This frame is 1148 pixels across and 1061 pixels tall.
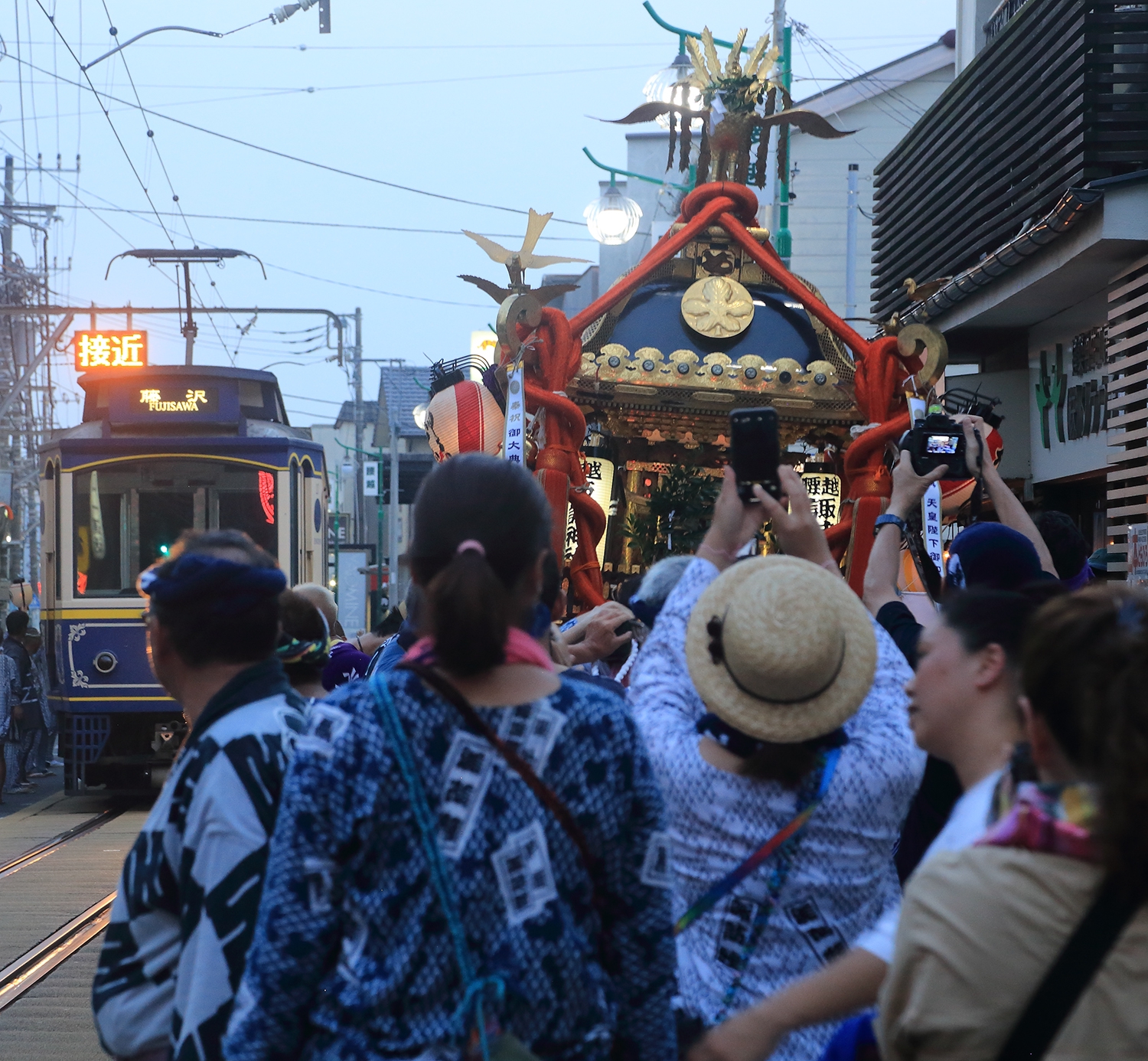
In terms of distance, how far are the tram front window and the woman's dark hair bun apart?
9569mm

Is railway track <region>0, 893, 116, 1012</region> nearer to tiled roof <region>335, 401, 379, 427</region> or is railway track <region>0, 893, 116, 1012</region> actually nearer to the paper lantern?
the paper lantern

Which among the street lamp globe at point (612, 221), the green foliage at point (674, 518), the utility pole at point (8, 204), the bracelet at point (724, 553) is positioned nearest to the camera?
the bracelet at point (724, 553)

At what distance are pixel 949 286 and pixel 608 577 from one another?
581 cm

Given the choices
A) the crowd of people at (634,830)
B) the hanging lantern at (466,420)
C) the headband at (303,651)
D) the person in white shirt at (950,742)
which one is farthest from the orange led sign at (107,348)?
the person in white shirt at (950,742)

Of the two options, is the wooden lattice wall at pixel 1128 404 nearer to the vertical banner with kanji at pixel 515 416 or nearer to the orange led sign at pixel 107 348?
the vertical banner with kanji at pixel 515 416

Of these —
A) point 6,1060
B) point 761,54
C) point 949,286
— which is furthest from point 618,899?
point 949,286

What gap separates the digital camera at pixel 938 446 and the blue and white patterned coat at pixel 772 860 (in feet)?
5.91

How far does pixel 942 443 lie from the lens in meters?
4.14

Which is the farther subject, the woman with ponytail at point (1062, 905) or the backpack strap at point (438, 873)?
the backpack strap at point (438, 873)

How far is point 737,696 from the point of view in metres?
2.29

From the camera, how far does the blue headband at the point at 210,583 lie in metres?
2.43

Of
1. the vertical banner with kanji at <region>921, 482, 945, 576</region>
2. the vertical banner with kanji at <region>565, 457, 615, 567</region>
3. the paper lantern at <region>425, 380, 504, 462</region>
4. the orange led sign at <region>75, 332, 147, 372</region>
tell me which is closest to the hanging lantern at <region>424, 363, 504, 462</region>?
the paper lantern at <region>425, 380, 504, 462</region>

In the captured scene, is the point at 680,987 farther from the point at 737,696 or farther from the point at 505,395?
the point at 505,395

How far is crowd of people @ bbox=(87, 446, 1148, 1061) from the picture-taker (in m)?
1.54
